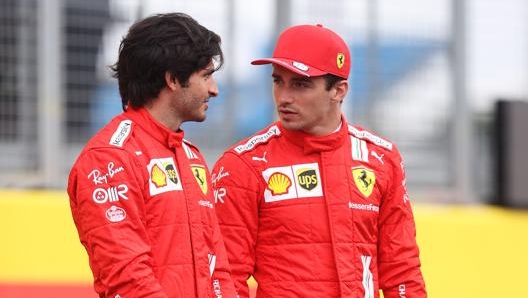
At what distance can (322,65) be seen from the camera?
141 inches

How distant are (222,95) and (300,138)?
3.15m

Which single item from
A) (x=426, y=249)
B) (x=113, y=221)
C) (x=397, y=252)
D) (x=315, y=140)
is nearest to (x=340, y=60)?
(x=315, y=140)

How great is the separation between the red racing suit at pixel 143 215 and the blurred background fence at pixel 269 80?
3.04m

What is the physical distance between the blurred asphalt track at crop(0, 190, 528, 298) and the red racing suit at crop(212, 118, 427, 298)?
1.92 m

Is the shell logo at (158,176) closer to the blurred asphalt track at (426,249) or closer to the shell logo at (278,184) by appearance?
the shell logo at (278,184)

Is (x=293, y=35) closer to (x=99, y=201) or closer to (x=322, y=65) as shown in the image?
(x=322, y=65)

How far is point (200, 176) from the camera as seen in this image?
10.4ft

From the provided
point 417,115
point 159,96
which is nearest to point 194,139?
point 417,115

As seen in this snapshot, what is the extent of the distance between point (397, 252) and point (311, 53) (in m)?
0.74

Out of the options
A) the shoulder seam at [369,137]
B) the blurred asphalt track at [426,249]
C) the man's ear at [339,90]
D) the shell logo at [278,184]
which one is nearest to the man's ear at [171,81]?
the shell logo at [278,184]

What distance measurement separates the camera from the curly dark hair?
9.78 feet

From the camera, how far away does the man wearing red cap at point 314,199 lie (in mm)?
3459

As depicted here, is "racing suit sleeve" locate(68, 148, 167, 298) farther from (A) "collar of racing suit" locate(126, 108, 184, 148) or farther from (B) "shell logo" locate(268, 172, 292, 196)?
(B) "shell logo" locate(268, 172, 292, 196)

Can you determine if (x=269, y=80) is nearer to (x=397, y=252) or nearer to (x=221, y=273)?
(x=397, y=252)
